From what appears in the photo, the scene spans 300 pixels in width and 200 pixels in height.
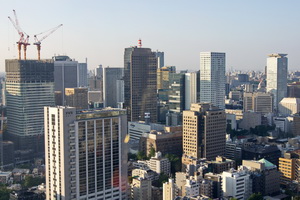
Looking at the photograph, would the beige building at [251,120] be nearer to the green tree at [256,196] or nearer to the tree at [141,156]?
the tree at [141,156]

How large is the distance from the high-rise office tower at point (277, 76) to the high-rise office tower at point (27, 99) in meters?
51.5

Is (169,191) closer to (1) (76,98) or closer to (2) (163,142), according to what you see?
(2) (163,142)

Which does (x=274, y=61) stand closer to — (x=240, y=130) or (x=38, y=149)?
(x=240, y=130)

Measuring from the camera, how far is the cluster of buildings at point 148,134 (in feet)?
84.0

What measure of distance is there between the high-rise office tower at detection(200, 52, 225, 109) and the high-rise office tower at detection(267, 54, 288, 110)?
72.0 feet

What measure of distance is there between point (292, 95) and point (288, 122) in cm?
3139

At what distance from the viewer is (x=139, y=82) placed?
58.0 metres

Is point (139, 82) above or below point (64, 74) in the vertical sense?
below

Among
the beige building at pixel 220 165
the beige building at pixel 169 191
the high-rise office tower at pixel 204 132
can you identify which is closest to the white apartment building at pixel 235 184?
the beige building at pixel 220 165

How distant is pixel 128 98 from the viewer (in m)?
58.2

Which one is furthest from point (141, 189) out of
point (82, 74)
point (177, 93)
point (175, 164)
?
point (82, 74)

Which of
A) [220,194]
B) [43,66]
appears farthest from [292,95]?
[220,194]

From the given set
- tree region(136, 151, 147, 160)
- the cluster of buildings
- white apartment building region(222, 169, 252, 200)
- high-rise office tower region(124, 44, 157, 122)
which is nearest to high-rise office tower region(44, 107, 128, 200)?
the cluster of buildings

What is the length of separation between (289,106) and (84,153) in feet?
187
